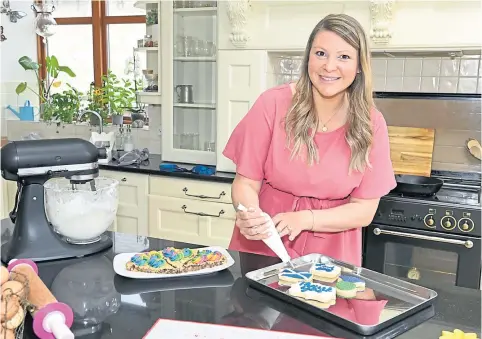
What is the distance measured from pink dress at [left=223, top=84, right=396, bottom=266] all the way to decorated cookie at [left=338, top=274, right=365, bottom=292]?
412mm

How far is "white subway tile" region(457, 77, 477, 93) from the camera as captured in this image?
9.82 ft

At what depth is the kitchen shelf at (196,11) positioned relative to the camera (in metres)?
3.32

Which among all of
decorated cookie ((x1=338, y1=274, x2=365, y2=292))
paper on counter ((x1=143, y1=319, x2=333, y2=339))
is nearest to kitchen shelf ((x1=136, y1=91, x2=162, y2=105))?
decorated cookie ((x1=338, y1=274, x2=365, y2=292))

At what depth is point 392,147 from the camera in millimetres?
3119

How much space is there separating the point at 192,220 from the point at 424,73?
1.61 meters

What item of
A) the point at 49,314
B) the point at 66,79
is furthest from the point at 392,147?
the point at 66,79

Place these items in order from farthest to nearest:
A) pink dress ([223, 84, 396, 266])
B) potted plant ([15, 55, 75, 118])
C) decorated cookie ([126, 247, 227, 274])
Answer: potted plant ([15, 55, 75, 118]) → pink dress ([223, 84, 396, 266]) → decorated cookie ([126, 247, 227, 274])

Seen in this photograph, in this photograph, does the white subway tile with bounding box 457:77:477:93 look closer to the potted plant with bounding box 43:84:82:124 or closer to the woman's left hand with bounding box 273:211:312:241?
the woman's left hand with bounding box 273:211:312:241

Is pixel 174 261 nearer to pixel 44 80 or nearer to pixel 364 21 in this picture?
pixel 364 21

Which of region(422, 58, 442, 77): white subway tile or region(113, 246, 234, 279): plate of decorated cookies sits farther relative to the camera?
region(422, 58, 442, 77): white subway tile

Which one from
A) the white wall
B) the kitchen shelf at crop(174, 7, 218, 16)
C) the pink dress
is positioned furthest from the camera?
the white wall

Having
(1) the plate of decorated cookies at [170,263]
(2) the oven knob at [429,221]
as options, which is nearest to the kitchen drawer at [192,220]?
(2) the oven knob at [429,221]

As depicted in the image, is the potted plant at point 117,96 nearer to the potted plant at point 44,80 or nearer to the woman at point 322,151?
the potted plant at point 44,80

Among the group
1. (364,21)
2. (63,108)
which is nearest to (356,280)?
(364,21)
